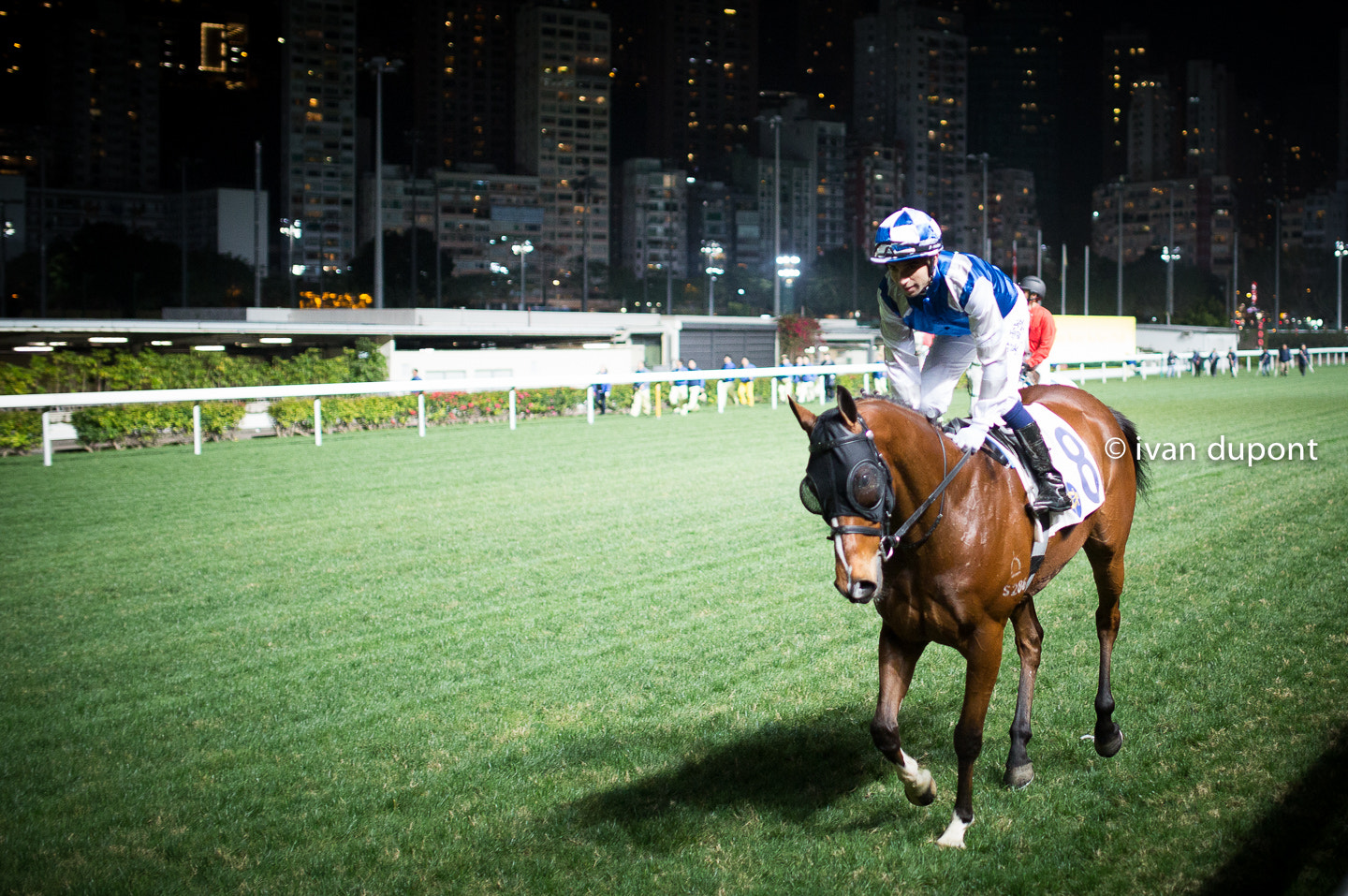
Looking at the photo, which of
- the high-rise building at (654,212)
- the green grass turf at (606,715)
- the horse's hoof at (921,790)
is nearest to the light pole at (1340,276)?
the green grass turf at (606,715)

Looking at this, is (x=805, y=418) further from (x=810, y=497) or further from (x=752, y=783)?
(x=752, y=783)

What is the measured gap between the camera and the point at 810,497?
328cm

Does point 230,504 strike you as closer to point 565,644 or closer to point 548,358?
point 565,644

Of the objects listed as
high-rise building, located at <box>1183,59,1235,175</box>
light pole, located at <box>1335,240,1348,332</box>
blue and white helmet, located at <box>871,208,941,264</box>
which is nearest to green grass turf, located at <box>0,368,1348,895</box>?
blue and white helmet, located at <box>871,208,941,264</box>

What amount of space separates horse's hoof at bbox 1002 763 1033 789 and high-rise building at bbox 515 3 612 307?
152 metres

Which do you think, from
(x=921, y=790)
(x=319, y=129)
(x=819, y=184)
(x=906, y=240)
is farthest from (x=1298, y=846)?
(x=819, y=184)

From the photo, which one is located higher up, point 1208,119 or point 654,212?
point 1208,119

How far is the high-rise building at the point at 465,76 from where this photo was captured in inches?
7539

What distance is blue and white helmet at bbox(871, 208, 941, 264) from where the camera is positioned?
3535 millimetres

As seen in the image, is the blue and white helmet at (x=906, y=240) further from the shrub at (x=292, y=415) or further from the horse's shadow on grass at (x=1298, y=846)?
the shrub at (x=292, y=415)

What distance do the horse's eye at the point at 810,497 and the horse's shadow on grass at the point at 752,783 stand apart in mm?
1161

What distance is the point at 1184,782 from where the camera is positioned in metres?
3.86

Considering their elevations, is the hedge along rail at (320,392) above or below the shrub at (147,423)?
above

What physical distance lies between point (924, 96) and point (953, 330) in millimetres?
187999
